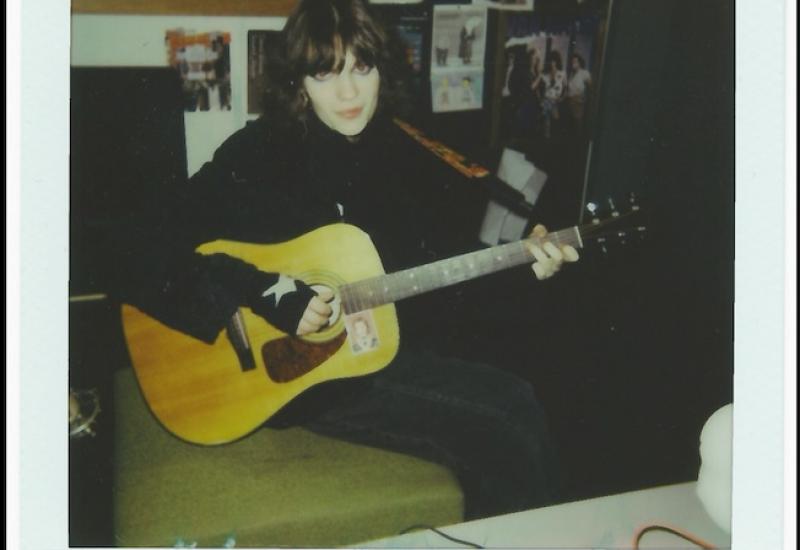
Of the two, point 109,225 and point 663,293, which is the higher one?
point 109,225

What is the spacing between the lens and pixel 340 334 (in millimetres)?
1047

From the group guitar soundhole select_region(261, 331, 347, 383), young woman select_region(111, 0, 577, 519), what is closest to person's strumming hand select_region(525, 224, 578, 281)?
young woman select_region(111, 0, 577, 519)

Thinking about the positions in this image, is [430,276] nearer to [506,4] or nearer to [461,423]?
[461,423]

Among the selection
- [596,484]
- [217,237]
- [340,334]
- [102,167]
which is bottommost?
[596,484]

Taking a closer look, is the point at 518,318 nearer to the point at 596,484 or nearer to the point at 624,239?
the point at 624,239

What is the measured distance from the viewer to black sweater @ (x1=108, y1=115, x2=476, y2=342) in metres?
0.99

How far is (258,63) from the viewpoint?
96cm

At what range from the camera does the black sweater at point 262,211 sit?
39.0 inches

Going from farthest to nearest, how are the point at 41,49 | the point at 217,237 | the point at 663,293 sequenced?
1. the point at 663,293
2. the point at 217,237
3. the point at 41,49

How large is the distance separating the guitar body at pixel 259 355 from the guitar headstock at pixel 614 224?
1.26ft

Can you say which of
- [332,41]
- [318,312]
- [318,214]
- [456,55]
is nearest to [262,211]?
[318,214]

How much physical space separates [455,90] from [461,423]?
61cm

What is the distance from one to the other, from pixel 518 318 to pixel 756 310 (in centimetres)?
39

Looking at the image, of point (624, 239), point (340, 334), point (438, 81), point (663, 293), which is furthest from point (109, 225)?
point (663, 293)
